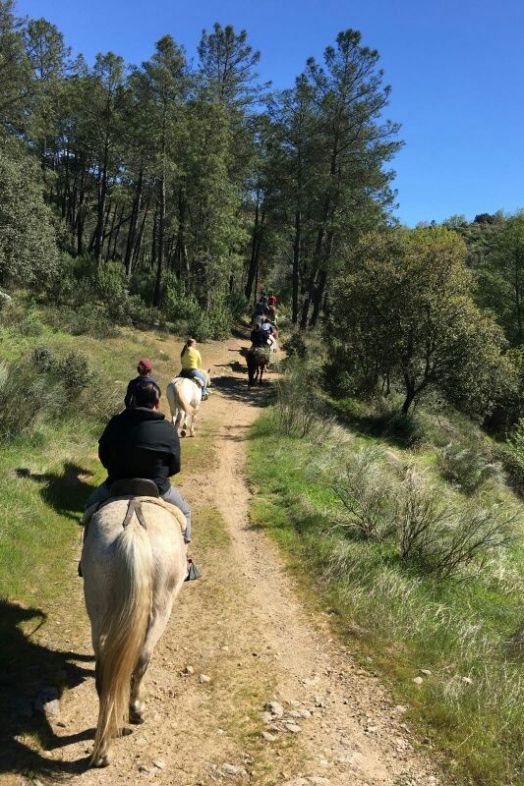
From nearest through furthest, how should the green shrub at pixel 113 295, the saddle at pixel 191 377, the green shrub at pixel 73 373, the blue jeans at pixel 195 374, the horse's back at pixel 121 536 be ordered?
the horse's back at pixel 121 536
the green shrub at pixel 73 373
the saddle at pixel 191 377
the blue jeans at pixel 195 374
the green shrub at pixel 113 295

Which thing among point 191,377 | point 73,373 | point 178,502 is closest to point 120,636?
point 178,502

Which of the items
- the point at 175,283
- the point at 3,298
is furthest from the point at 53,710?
the point at 175,283

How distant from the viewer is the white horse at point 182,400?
1066 centimetres

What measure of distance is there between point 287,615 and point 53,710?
264 centimetres

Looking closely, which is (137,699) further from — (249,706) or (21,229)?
(21,229)

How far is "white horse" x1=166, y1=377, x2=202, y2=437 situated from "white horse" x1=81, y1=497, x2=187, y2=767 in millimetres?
6631

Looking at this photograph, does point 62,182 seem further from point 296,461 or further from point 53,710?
point 53,710

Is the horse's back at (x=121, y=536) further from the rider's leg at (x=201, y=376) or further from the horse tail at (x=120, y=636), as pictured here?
the rider's leg at (x=201, y=376)

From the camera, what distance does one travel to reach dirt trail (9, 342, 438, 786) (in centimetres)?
374

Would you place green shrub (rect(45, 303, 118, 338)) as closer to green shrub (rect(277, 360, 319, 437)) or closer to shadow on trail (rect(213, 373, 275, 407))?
shadow on trail (rect(213, 373, 275, 407))

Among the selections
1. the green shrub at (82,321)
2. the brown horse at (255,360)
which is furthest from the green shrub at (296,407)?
the green shrub at (82,321)

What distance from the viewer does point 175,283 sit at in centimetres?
2927

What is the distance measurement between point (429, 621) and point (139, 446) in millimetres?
3707

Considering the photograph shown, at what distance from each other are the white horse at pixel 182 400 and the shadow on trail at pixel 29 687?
592 cm
